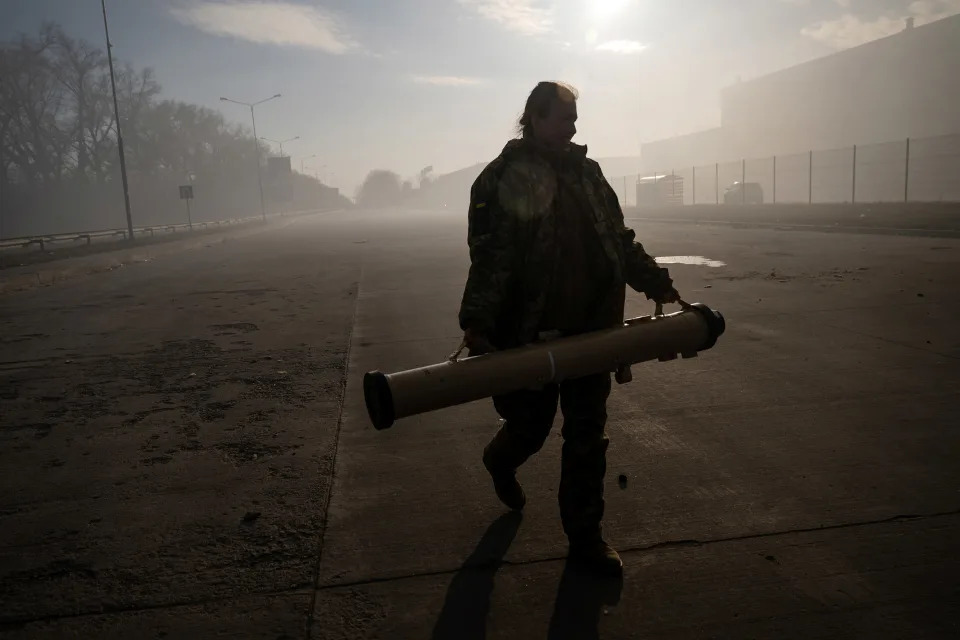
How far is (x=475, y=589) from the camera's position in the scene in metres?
2.40

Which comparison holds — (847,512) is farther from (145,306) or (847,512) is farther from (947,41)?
(947,41)

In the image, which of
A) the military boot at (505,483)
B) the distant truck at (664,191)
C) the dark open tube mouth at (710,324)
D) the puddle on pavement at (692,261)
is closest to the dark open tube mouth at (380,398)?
the military boot at (505,483)

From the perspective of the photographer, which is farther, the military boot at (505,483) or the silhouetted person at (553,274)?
the military boot at (505,483)

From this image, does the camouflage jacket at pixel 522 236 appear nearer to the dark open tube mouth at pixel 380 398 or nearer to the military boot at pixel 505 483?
the dark open tube mouth at pixel 380 398

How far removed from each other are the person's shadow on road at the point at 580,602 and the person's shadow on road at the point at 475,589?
24 cm

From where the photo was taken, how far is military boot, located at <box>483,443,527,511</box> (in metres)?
2.91

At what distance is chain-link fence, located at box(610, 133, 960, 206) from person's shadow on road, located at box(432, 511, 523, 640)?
3284 centimetres

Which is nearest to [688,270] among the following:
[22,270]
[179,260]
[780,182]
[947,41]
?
[179,260]

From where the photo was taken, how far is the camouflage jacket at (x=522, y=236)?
8.36 ft

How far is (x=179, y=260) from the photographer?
2048 centimetres

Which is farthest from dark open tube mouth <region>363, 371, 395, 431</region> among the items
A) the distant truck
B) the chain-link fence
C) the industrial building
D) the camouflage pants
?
the distant truck

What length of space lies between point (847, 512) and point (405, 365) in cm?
357

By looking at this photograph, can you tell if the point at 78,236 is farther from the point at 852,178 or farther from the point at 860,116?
the point at 860,116

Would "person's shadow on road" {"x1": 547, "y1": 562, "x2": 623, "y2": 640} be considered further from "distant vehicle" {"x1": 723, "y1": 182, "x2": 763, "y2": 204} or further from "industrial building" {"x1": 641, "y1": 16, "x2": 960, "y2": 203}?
"distant vehicle" {"x1": 723, "y1": 182, "x2": 763, "y2": 204}
